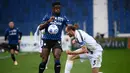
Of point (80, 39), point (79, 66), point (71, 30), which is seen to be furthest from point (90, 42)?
Result: point (79, 66)

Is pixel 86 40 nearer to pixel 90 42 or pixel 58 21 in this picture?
pixel 90 42

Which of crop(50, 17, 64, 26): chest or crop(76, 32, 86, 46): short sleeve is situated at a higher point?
crop(50, 17, 64, 26): chest

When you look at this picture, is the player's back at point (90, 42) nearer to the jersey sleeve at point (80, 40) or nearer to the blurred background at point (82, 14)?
the jersey sleeve at point (80, 40)

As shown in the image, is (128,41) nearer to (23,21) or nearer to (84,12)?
(84,12)

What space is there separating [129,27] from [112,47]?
244 inches

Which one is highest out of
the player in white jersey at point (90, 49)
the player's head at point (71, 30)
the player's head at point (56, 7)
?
the player's head at point (56, 7)

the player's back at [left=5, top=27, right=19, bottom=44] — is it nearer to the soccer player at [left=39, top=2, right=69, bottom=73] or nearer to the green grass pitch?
the green grass pitch

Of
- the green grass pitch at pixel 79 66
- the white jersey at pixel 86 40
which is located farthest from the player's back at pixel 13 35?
the white jersey at pixel 86 40

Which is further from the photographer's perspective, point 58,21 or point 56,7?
point 58,21

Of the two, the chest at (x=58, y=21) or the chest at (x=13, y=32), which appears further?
the chest at (x=13, y=32)

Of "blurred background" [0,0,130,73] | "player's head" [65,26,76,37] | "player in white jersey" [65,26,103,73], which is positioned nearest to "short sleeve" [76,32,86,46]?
"player in white jersey" [65,26,103,73]

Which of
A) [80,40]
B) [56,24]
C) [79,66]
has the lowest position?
[79,66]

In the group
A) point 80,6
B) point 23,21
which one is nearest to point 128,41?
point 80,6

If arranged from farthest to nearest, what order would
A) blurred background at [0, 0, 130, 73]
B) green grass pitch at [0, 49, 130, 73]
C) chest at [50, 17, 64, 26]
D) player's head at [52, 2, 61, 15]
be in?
blurred background at [0, 0, 130, 73], green grass pitch at [0, 49, 130, 73], chest at [50, 17, 64, 26], player's head at [52, 2, 61, 15]
